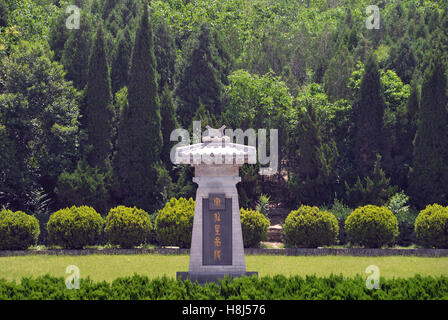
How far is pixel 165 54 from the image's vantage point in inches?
1457

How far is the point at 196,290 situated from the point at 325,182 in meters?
16.6

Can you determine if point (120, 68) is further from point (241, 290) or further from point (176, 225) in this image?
point (241, 290)

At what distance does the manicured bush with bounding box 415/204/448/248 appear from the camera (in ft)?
83.3

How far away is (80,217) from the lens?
83.6 ft

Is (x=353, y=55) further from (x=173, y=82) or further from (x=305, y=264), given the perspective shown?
(x=305, y=264)

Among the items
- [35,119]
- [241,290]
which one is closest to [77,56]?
[35,119]

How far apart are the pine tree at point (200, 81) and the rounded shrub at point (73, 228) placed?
9.46m

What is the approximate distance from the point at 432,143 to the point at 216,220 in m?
13.2

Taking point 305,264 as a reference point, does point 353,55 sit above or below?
above

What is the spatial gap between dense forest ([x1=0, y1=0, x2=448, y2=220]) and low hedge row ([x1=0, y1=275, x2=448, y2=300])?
1403 cm

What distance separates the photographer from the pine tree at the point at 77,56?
3300 cm

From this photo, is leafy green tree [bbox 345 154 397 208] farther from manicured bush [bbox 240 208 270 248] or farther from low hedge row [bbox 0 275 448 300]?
low hedge row [bbox 0 275 448 300]
